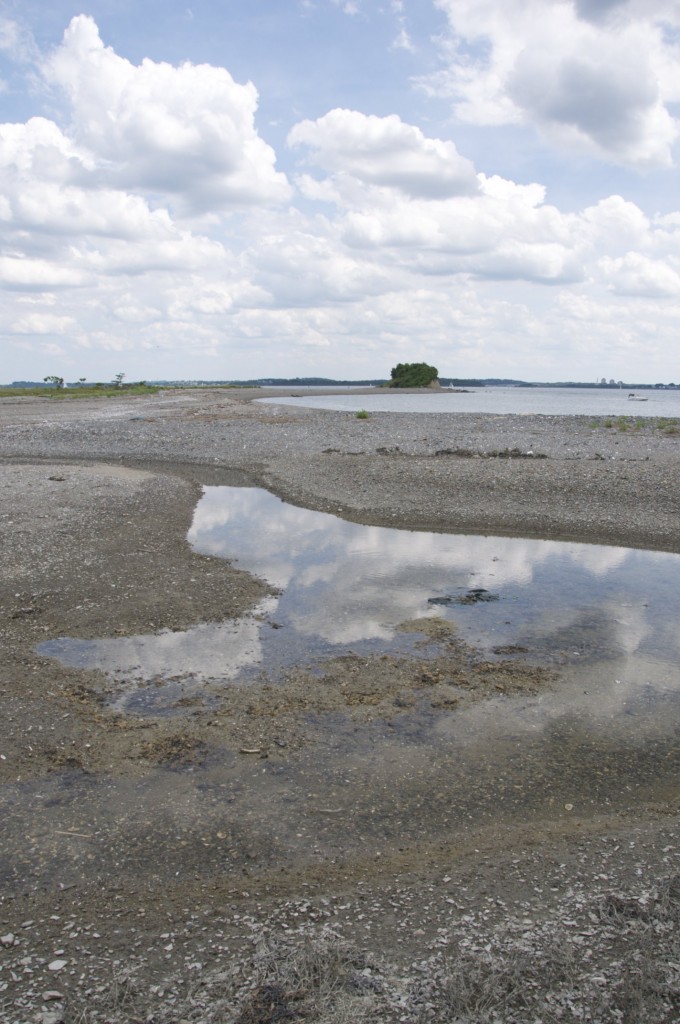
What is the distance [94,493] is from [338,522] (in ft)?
27.3

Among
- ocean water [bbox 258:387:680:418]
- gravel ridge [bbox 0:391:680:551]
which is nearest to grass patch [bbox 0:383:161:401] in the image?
ocean water [bbox 258:387:680:418]

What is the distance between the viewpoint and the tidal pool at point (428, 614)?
10.4 meters

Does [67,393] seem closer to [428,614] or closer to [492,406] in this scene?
[492,406]

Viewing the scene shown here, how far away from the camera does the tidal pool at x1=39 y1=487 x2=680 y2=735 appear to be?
10438 mm

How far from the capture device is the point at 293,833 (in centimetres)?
681

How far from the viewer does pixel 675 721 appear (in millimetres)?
9289

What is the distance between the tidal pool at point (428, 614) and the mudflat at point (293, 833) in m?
0.48

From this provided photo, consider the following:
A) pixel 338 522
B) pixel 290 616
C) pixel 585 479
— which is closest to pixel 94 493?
pixel 338 522

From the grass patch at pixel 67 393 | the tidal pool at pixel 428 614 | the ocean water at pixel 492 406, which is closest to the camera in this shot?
the tidal pool at pixel 428 614

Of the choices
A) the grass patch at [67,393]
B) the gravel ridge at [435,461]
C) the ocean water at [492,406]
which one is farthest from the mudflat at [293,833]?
the grass patch at [67,393]

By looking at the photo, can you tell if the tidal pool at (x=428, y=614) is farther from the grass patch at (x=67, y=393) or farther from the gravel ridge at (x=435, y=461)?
the grass patch at (x=67, y=393)

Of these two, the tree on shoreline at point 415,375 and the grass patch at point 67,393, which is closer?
the grass patch at point 67,393

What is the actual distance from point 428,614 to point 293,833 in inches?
275

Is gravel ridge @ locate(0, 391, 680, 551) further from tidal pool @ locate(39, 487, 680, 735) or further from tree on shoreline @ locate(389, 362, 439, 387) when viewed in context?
tree on shoreline @ locate(389, 362, 439, 387)
